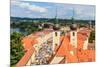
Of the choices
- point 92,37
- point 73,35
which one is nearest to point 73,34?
point 73,35

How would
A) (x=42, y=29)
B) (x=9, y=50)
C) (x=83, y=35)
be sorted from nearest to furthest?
(x=9, y=50) < (x=42, y=29) < (x=83, y=35)

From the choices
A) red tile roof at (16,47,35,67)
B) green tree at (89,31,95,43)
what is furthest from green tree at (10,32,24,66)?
green tree at (89,31,95,43)

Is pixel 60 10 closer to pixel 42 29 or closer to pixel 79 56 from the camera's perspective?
pixel 42 29

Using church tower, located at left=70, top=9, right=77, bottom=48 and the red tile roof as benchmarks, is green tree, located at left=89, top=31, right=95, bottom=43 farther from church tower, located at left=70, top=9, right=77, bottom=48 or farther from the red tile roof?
the red tile roof

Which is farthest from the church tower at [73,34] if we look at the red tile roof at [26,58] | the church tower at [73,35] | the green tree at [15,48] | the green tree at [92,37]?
the green tree at [15,48]

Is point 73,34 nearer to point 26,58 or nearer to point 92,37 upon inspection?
point 92,37

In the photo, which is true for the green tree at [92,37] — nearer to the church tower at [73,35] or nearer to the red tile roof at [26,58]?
the church tower at [73,35]

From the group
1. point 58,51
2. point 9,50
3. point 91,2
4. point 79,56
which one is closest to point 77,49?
point 79,56

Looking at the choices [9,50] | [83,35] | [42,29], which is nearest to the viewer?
[9,50]
